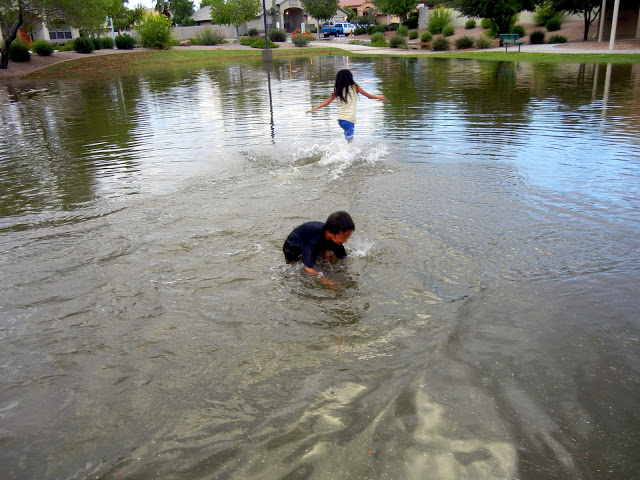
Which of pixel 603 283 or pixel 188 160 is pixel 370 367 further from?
pixel 188 160

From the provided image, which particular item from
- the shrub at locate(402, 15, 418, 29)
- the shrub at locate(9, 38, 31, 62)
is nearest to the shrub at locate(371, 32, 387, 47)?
the shrub at locate(402, 15, 418, 29)

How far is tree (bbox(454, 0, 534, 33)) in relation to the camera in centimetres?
4478

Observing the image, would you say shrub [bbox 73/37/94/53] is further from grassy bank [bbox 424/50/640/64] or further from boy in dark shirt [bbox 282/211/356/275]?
boy in dark shirt [bbox 282/211/356/275]

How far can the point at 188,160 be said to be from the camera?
35.0 feet

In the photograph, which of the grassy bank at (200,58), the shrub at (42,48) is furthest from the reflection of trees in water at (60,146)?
the shrub at (42,48)

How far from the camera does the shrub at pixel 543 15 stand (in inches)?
1986

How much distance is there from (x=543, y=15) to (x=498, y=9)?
9.14 metres

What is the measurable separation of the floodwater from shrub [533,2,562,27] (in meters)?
47.2

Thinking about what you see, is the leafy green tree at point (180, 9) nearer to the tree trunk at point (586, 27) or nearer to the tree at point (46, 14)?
the tree at point (46, 14)

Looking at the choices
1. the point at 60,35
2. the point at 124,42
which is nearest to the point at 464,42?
the point at 124,42

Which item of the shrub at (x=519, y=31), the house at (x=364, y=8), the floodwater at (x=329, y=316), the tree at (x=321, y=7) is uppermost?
the house at (x=364, y=8)

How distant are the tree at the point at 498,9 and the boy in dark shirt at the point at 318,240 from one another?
46981 mm

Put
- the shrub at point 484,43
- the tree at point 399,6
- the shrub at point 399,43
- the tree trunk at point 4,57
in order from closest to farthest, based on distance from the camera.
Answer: the tree trunk at point 4,57 < the shrub at point 484,43 < the shrub at point 399,43 < the tree at point 399,6

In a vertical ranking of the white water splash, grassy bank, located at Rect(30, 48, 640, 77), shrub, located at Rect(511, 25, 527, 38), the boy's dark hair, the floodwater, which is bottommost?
the floodwater
